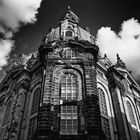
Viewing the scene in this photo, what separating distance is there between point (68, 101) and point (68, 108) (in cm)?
71

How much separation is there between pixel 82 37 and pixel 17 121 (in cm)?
1580

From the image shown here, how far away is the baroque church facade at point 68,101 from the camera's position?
56.6 feet

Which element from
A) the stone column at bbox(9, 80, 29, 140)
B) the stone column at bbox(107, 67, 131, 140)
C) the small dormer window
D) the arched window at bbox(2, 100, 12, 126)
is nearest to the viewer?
the stone column at bbox(9, 80, 29, 140)

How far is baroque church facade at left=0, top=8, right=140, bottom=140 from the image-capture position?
56.6ft

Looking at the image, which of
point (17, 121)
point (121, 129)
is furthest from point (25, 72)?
point (121, 129)

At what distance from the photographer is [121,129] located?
2019 centimetres

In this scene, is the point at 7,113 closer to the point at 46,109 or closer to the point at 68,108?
the point at 46,109

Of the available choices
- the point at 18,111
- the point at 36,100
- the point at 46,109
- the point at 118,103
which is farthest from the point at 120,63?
the point at 18,111

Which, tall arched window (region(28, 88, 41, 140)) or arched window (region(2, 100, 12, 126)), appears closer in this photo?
tall arched window (region(28, 88, 41, 140))

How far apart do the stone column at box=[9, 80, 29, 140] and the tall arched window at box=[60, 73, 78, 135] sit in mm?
5692

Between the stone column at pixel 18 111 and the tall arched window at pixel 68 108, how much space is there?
224 inches

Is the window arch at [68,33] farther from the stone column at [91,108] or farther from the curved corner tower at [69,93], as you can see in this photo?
the stone column at [91,108]

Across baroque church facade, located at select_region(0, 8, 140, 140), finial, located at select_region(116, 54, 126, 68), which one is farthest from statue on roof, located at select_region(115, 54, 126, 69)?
baroque church facade, located at select_region(0, 8, 140, 140)

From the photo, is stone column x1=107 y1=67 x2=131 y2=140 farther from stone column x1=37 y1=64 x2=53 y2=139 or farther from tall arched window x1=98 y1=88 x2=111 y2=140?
stone column x1=37 y1=64 x2=53 y2=139
